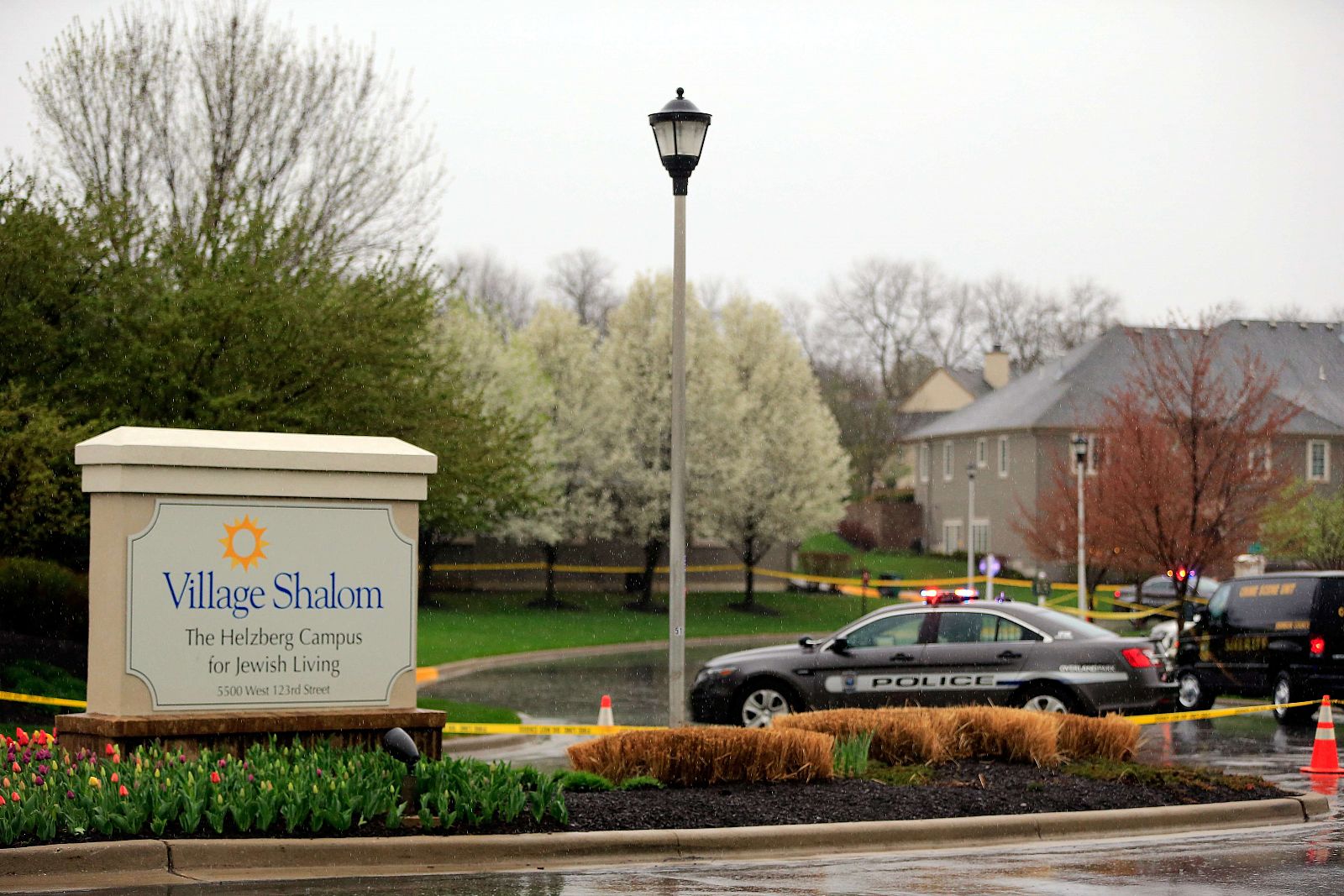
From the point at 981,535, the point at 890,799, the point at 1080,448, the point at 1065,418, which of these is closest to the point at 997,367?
the point at 981,535

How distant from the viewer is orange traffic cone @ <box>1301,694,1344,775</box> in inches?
602

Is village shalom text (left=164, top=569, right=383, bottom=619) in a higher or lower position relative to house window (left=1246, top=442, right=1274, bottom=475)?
lower

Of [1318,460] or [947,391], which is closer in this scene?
[1318,460]

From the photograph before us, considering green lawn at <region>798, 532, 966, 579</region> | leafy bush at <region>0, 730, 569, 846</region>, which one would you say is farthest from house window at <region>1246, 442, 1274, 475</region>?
leafy bush at <region>0, 730, 569, 846</region>

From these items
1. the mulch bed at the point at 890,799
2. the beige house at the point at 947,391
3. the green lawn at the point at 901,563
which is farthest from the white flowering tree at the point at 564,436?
the mulch bed at the point at 890,799

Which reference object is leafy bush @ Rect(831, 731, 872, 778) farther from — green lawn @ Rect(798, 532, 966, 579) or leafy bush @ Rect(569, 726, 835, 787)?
green lawn @ Rect(798, 532, 966, 579)

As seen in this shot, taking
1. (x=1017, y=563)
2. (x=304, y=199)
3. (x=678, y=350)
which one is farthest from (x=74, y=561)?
(x=1017, y=563)

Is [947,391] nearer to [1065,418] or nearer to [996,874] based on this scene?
[1065,418]

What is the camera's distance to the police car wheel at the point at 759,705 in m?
17.9

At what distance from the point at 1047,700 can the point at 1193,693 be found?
23.1 feet

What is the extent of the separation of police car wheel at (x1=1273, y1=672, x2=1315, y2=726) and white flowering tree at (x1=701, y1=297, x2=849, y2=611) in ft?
110

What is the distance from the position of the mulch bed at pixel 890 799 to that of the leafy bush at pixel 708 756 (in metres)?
0.12

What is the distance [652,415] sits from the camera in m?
56.3

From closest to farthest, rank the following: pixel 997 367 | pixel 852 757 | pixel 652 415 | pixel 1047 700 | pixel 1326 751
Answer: pixel 852 757
pixel 1326 751
pixel 1047 700
pixel 652 415
pixel 997 367
